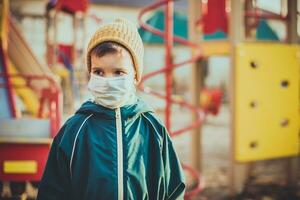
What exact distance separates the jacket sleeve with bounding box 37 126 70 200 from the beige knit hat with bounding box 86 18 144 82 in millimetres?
357

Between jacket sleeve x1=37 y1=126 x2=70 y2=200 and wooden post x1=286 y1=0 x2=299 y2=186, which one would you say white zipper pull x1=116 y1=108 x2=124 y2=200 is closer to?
jacket sleeve x1=37 y1=126 x2=70 y2=200

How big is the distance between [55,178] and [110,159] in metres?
0.21

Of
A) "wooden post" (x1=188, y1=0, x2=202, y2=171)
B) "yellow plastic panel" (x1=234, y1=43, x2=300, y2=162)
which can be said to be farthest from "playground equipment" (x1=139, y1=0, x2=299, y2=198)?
"wooden post" (x1=188, y1=0, x2=202, y2=171)

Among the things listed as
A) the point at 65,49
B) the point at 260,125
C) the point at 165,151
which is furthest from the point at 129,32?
the point at 65,49

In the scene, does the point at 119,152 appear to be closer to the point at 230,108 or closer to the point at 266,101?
the point at 230,108

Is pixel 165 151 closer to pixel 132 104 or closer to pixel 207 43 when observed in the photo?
pixel 132 104

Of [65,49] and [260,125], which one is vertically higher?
[65,49]

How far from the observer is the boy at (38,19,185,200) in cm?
125

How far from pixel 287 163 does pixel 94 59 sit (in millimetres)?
3094

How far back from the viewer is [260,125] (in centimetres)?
347

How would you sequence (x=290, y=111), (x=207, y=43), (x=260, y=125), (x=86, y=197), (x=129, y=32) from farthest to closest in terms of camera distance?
(x=207, y=43) → (x=290, y=111) → (x=260, y=125) → (x=129, y=32) → (x=86, y=197)

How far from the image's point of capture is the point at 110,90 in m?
1.29

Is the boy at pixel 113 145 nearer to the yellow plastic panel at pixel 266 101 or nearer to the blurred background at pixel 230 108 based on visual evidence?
the blurred background at pixel 230 108

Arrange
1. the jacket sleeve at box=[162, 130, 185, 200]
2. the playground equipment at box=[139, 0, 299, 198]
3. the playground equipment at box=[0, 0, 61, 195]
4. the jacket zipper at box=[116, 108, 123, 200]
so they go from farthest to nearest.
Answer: the playground equipment at box=[139, 0, 299, 198]
the playground equipment at box=[0, 0, 61, 195]
the jacket sleeve at box=[162, 130, 185, 200]
the jacket zipper at box=[116, 108, 123, 200]
